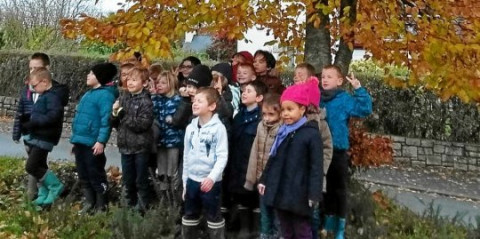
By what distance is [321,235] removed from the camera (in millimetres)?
5973

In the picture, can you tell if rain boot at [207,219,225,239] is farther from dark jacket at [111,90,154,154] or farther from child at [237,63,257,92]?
child at [237,63,257,92]

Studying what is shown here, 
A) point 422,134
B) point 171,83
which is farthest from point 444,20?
point 422,134

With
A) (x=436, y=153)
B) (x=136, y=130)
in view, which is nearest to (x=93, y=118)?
(x=136, y=130)

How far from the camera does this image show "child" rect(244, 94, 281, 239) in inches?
214

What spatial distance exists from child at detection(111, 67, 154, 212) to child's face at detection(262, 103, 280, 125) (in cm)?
123

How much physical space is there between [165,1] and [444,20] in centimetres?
269

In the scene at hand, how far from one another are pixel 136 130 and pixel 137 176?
485 mm

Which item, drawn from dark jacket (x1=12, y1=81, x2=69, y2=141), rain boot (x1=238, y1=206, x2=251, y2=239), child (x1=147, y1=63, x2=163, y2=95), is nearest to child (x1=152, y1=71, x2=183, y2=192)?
child (x1=147, y1=63, x2=163, y2=95)

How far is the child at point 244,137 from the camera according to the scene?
5734 millimetres

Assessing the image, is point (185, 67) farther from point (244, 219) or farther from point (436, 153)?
point (436, 153)

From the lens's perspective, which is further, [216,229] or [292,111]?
[216,229]

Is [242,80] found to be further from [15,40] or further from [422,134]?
[15,40]

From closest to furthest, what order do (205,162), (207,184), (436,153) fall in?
(207,184)
(205,162)
(436,153)

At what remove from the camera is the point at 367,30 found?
590 centimetres
